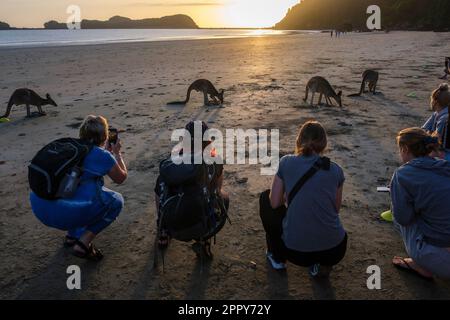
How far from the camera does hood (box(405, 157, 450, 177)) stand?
276 cm

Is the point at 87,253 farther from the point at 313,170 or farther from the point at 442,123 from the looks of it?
the point at 442,123

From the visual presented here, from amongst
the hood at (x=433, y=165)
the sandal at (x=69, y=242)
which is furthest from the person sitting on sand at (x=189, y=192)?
the hood at (x=433, y=165)

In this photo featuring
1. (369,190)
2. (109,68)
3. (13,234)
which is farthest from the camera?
(109,68)

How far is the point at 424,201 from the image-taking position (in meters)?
2.79

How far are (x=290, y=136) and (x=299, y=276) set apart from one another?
4.11 metres

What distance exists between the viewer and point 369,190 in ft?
15.9

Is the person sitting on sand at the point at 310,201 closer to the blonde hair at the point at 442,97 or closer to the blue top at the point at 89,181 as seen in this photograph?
the blue top at the point at 89,181

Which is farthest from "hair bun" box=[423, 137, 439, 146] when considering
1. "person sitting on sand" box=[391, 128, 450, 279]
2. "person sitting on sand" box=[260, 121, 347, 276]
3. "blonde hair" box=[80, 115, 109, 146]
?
"blonde hair" box=[80, 115, 109, 146]

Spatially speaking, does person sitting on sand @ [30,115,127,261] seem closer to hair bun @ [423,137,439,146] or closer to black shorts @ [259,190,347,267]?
black shorts @ [259,190,347,267]

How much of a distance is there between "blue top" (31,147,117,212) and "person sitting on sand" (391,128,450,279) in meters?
2.49

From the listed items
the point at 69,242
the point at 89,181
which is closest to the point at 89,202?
the point at 89,181

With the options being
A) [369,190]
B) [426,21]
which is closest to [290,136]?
[369,190]

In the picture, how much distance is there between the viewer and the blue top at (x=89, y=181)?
319 cm

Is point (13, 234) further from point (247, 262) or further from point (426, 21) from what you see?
point (426, 21)
